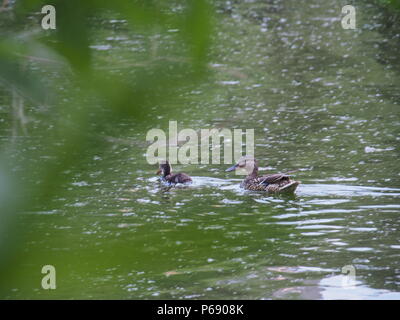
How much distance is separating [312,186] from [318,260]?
2.28 meters

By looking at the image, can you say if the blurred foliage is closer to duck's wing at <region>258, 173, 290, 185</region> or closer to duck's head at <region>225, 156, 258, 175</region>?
duck's wing at <region>258, 173, 290, 185</region>

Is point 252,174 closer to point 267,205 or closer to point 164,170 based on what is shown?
point 267,205

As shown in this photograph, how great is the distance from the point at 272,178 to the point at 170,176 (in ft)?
3.94

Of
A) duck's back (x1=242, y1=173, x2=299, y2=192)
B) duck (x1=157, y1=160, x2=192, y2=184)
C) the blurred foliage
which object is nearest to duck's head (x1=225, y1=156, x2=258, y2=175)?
duck's back (x1=242, y1=173, x2=299, y2=192)

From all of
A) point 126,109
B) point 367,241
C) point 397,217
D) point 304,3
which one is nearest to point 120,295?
point 367,241

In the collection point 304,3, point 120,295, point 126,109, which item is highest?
point 304,3

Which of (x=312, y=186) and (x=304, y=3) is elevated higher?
(x=304, y=3)

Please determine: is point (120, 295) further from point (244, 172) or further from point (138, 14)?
point (138, 14)

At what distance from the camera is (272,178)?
9.09 m

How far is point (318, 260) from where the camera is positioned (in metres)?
6.98

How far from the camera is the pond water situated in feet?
6.03

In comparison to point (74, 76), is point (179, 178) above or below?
above

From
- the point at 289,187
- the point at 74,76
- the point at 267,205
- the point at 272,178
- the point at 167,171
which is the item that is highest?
the point at 167,171

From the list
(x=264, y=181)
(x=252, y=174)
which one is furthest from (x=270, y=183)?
(x=252, y=174)
